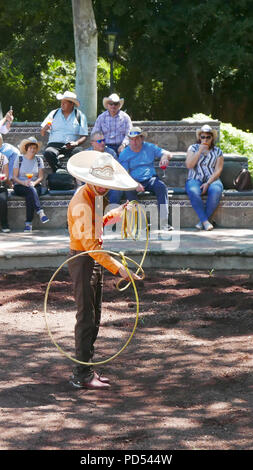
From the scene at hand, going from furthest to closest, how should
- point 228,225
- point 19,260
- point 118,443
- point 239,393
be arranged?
1. point 228,225
2. point 19,260
3. point 239,393
4. point 118,443

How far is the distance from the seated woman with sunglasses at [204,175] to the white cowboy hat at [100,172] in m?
6.00

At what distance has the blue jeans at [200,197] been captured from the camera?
1277cm

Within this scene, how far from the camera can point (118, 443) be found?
225 inches

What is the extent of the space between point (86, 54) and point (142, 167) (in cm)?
348

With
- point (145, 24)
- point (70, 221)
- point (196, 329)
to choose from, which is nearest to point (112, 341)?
point (196, 329)

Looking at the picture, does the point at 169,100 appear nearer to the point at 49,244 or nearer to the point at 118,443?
the point at 49,244

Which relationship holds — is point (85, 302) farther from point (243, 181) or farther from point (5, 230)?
point (243, 181)

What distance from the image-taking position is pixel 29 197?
504 inches

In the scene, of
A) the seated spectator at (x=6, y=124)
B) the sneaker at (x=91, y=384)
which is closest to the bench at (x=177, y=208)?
the seated spectator at (x=6, y=124)

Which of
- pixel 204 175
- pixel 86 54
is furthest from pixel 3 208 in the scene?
pixel 86 54

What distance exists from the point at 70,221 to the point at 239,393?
5.65 ft

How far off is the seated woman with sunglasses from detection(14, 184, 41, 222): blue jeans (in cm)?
208

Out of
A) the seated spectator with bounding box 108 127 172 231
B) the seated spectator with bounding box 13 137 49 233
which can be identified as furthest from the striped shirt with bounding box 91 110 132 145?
the seated spectator with bounding box 13 137 49 233

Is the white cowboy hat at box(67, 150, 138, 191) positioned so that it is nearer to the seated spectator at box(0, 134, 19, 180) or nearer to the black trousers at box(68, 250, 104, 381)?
the black trousers at box(68, 250, 104, 381)
